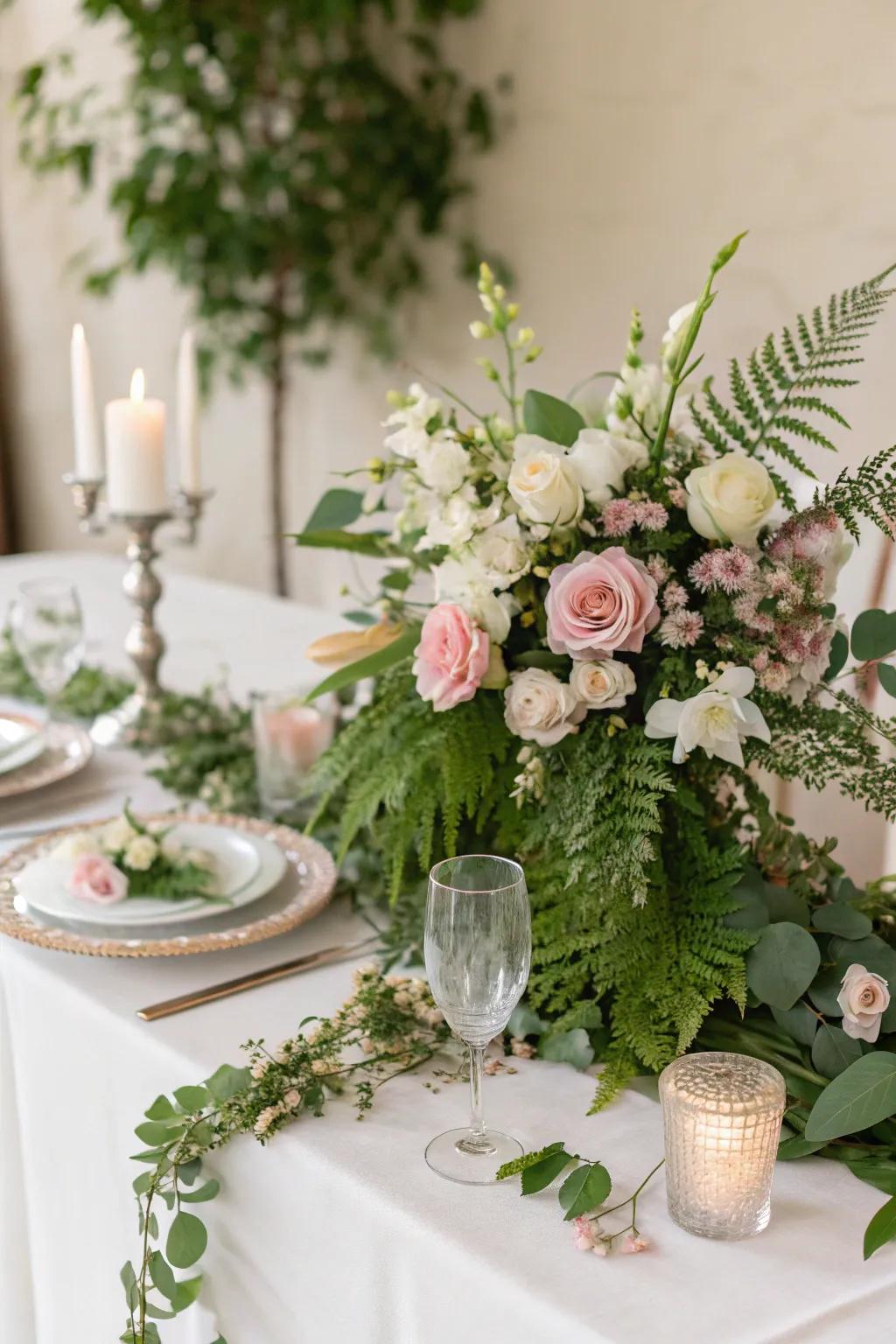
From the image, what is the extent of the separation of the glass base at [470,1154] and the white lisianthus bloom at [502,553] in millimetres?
371

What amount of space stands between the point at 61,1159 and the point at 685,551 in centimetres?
66

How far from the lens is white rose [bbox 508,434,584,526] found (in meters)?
A: 0.95

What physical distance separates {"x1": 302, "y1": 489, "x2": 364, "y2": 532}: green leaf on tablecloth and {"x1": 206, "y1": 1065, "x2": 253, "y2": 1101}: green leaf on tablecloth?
20.1 inches

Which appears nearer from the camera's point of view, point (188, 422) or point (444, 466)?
point (444, 466)

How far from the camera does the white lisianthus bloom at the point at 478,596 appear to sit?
0.99 metres

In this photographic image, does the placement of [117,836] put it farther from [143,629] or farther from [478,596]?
[143,629]

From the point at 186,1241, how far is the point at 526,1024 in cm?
26

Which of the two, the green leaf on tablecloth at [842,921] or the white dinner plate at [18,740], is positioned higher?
the green leaf on tablecloth at [842,921]

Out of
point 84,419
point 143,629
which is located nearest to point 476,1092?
point 143,629

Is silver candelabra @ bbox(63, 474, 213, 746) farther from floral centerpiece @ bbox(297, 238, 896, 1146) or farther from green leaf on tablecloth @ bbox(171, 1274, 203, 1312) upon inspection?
green leaf on tablecloth @ bbox(171, 1274, 203, 1312)

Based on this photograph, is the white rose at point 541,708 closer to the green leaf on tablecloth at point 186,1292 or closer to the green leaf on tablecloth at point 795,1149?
the green leaf on tablecloth at point 795,1149

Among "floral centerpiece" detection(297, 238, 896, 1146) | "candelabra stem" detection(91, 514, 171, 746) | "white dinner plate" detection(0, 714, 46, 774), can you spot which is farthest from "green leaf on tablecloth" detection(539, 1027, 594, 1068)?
"candelabra stem" detection(91, 514, 171, 746)

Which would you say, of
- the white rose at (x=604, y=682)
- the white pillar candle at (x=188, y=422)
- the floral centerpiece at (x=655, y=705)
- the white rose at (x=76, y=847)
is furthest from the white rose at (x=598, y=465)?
the white pillar candle at (x=188, y=422)

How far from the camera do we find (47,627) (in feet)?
5.19
